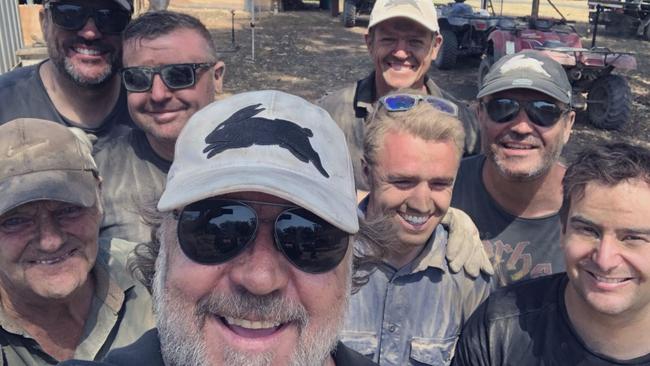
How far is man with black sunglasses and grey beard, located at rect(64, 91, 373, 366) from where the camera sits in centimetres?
150

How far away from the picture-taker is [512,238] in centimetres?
283

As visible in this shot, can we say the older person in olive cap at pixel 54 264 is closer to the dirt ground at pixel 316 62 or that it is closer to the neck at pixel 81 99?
the neck at pixel 81 99

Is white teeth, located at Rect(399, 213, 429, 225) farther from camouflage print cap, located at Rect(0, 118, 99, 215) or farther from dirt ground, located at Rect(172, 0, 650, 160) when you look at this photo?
dirt ground, located at Rect(172, 0, 650, 160)

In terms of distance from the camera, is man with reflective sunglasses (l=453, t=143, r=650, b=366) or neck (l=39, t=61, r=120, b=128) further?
neck (l=39, t=61, r=120, b=128)

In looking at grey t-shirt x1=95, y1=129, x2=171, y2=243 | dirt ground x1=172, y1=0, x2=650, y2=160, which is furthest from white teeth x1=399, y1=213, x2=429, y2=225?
dirt ground x1=172, y1=0, x2=650, y2=160

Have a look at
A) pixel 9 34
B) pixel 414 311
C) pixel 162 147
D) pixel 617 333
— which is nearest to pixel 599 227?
pixel 617 333

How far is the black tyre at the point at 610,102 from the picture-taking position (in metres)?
9.12

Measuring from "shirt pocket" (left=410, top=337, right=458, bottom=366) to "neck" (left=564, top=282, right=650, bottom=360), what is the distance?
0.47m

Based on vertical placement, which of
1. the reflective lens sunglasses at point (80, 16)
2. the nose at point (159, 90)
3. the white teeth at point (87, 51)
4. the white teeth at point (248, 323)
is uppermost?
the reflective lens sunglasses at point (80, 16)

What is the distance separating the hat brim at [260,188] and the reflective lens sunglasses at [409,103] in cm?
114

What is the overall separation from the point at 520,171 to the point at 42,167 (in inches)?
77.5

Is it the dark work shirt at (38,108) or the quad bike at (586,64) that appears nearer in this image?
the dark work shirt at (38,108)

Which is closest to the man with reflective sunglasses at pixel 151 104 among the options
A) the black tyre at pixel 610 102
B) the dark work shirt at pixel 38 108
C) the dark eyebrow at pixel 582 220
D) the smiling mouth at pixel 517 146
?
the dark work shirt at pixel 38 108

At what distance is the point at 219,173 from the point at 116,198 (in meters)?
1.60
